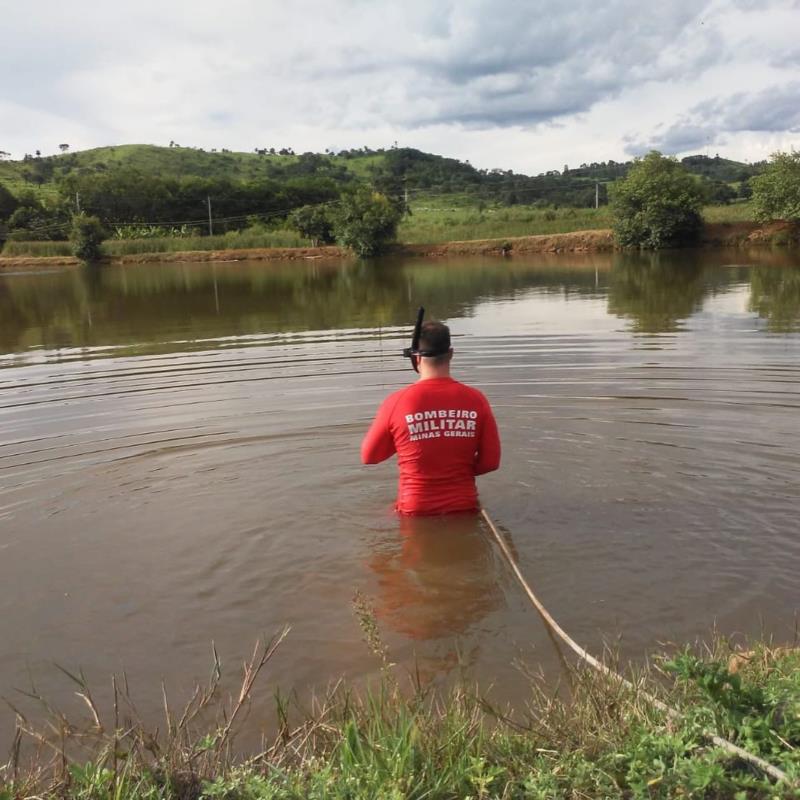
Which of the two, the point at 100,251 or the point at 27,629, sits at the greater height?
the point at 100,251

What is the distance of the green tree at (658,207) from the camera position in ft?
→ 179

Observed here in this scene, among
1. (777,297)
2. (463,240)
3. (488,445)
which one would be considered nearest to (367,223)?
(463,240)

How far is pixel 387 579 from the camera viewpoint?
5.19 metres

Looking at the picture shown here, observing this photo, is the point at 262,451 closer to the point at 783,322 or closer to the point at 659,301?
the point at 783,322

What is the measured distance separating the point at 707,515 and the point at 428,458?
252 centimetres

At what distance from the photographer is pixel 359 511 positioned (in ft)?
21.4

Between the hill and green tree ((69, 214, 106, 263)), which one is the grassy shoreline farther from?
the hill

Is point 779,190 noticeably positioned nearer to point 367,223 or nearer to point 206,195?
point 367,223

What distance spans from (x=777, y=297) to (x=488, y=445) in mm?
19139

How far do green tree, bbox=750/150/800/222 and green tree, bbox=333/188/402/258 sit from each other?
97.0 feet

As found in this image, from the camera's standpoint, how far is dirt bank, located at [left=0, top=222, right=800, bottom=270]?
53.3 metres

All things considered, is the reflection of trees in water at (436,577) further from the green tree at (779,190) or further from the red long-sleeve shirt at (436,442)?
the green tree at (779,190)

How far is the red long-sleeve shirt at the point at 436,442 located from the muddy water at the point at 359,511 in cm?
28

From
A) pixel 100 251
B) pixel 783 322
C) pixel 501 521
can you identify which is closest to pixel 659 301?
pixel 783 322
